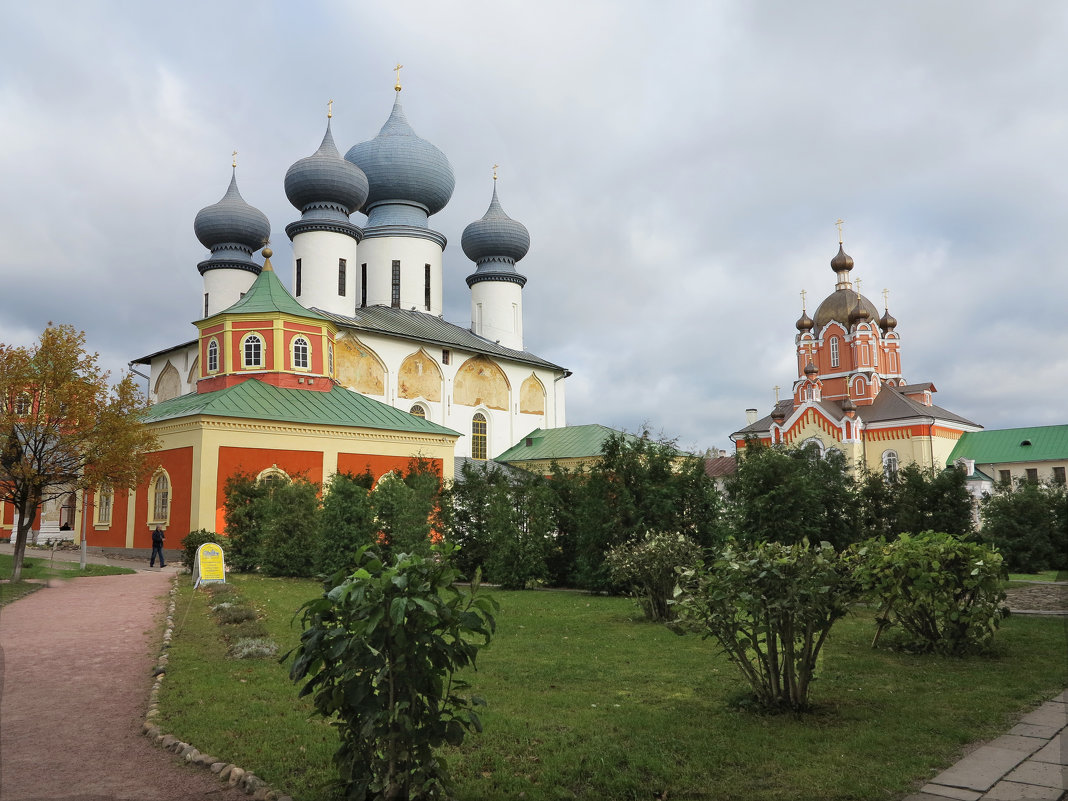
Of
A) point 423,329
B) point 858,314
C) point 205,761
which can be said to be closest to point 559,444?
point 423,329

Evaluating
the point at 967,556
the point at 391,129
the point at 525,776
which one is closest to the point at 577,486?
the point at 967,556

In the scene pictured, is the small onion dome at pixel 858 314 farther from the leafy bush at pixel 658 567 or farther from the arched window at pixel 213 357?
the leafy bush at pixel 658 567

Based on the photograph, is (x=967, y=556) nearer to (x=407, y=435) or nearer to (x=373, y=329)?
(x=407, y=435)

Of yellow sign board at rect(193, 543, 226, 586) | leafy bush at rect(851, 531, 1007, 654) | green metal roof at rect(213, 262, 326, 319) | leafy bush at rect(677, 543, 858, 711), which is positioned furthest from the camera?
green metal roof at rect(213, 262, 326, 319)

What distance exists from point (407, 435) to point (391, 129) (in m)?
17.5

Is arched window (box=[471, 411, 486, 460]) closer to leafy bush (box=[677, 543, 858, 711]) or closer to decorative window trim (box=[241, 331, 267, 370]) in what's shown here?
decorative window trim (box=[241, 331, 267, 370])

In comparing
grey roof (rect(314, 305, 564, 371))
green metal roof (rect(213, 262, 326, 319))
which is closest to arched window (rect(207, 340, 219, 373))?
green metal roof (rect(213, 262, 326, 319))

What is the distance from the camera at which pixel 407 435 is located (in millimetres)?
25297

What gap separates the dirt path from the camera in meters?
4.37

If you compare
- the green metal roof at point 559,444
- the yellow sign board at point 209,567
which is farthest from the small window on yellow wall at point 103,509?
the green metal roof at point 559,444

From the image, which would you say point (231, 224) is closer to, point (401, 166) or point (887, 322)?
point (401, 166)

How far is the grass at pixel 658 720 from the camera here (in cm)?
431

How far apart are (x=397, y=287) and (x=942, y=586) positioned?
101 feet

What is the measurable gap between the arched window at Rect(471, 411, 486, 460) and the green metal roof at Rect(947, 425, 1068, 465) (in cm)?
2522
